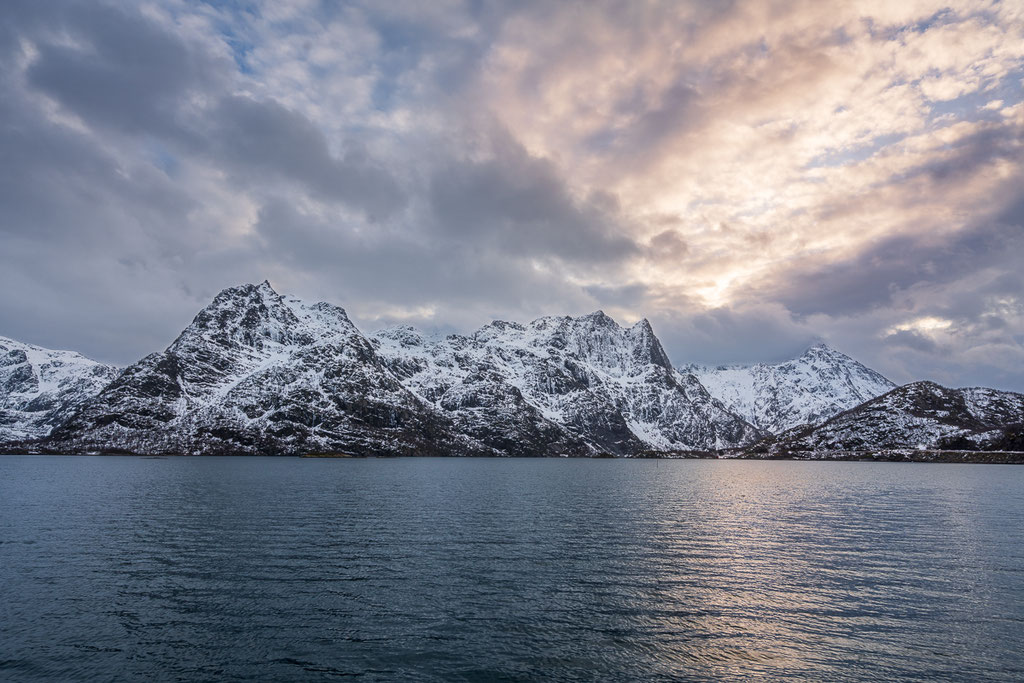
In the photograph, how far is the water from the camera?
101 ft

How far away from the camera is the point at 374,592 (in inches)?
1714

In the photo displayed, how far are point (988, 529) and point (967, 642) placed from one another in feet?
187

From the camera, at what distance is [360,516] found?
3342 inches

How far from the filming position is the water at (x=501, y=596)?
101ft

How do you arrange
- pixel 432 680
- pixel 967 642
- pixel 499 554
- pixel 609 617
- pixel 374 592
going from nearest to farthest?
pixel 432 680 → pixel 967 642 → pixel 609 617 → pixel 374 592 → pixel 499 554

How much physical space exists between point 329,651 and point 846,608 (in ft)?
116

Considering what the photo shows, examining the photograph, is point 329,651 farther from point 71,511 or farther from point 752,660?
point 71,511

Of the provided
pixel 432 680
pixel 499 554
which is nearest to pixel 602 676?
pixel 432 680

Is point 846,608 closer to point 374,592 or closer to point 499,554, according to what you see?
point 499,554

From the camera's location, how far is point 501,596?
42.9m

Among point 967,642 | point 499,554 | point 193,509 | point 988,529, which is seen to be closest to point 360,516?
point 193,509

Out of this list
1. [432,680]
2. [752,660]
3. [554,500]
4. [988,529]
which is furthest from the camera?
[554,500]

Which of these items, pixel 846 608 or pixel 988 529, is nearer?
pixel 846 608

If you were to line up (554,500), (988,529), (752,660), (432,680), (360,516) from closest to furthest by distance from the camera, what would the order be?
(432,680)
(752,660)
(988,529)
(360,516)
(554,500)
